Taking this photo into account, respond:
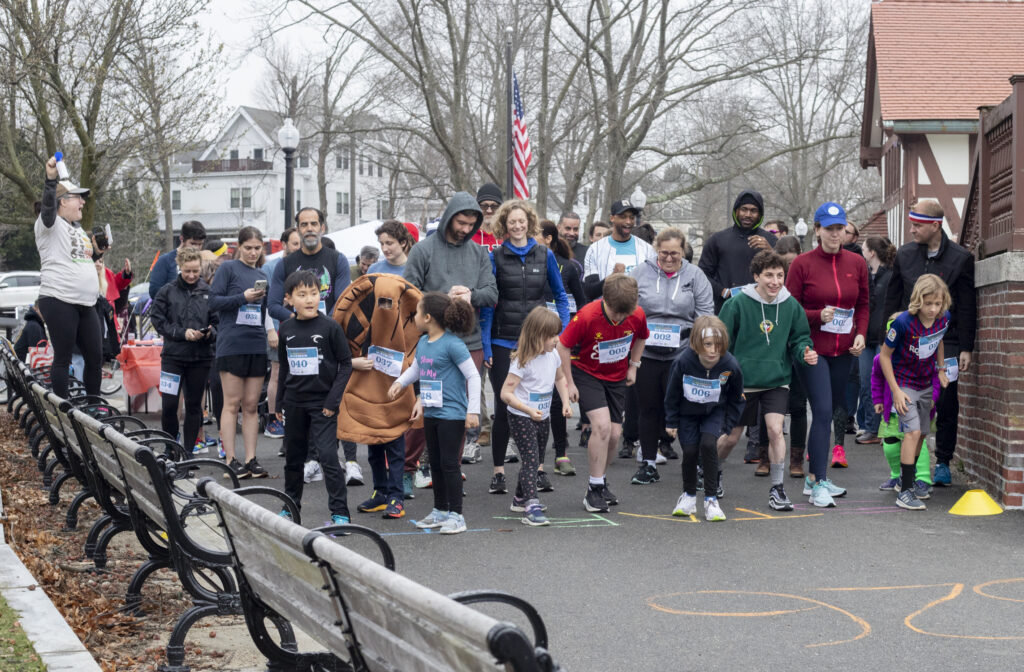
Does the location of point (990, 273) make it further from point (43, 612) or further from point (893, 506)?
→ point (43, 612)

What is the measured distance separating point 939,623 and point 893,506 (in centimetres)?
316

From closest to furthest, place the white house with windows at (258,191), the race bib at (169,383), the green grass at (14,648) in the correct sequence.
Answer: the green grass at (14,648)
the race bib at (169,383)
the white house with windows at (258,191)

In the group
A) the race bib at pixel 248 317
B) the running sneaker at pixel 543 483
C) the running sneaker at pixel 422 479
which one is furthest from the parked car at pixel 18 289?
the running sneaker at pixel 543 483

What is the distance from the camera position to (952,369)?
9.21 metres

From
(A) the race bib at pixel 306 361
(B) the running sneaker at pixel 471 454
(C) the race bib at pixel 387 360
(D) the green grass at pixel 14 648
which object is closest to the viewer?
(D) the green grass at pixel 14 648

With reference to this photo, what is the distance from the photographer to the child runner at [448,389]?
308 inches

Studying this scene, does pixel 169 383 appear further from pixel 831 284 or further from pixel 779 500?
pixel 831 284

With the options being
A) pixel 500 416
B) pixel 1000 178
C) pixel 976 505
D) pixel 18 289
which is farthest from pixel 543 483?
pixel 18 289

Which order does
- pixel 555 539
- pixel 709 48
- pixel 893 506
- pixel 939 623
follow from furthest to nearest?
pixel 709 48
pixel 893 506
pixel 555 539
pixel 939 623

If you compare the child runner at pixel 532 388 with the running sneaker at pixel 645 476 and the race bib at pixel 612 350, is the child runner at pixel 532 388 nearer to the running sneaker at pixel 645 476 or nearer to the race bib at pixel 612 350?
the race bib at pixel 612 350

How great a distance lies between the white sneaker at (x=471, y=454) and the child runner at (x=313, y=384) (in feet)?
9.35

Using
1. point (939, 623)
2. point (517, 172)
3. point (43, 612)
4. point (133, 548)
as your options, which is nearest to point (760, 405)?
point (939, 623)

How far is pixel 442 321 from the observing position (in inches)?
311

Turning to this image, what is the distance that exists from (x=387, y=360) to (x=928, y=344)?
3660 millimetres
